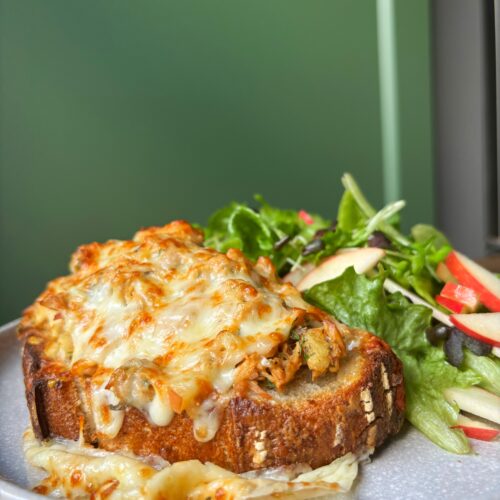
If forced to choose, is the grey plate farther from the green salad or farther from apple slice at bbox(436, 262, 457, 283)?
apple slice at bbox(436, 262, 457, 283)

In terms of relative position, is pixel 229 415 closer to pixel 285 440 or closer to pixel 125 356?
pixel 285 440

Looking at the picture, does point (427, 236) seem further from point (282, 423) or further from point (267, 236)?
point (282, 423)

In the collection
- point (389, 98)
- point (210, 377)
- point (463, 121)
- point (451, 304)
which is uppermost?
point (389, 98)

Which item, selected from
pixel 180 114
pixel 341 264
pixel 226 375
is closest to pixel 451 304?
pixel 341 264

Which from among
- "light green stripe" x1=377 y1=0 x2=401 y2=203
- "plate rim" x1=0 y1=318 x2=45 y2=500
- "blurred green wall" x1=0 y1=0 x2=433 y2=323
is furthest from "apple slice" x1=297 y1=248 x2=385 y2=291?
"light green stripe" x1=377 y1=0 x2=401 y2=203

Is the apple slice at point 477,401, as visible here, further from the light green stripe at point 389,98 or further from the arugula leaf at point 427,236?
the light green stripe at point 389,98

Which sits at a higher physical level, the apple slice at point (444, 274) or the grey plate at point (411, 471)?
the apple slice at point (444, 274)

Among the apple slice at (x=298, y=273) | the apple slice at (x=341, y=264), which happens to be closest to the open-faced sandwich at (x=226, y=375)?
the apple slice at (x=341, y=264)
